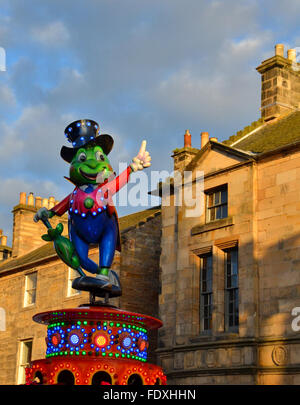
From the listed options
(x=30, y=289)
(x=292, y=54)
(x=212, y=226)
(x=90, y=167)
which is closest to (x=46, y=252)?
(x=30, y=289)

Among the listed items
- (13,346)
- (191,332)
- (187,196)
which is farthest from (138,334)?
(13,346)

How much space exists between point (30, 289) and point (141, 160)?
18.5 meters

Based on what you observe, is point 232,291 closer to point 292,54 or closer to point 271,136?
point 271,136

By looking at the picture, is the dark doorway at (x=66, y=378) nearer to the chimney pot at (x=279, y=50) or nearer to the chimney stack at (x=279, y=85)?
the chimney stack at (x=279, y=85)

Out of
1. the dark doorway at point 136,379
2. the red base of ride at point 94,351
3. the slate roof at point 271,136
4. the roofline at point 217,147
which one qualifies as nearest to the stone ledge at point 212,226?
the roofline at point 217,147

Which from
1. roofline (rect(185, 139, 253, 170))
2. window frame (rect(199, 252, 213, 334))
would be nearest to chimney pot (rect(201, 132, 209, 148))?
roofline (rect(185, 139, 253, 170))

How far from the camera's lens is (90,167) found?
13.0 m

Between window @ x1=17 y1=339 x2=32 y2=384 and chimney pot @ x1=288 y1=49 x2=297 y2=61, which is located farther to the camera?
window @ x1=17 y1=339 x2=32 y2=384

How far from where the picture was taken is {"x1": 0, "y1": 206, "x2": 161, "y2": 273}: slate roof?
94.1ft

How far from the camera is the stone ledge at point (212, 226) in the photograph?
69.6ft

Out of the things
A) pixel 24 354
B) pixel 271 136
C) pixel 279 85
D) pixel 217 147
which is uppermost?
pixel 279 85

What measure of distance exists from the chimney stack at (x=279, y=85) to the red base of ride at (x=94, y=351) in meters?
14.7

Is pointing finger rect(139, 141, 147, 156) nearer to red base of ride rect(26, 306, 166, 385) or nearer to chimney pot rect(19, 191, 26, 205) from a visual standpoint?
red base of ride rect(26, 306, 166, 385)

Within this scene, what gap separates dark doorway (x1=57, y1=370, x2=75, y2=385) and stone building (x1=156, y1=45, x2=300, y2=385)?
8263 millimetres
